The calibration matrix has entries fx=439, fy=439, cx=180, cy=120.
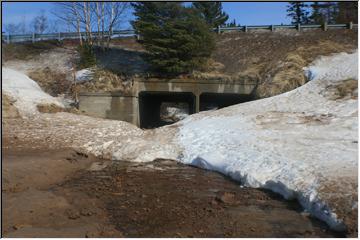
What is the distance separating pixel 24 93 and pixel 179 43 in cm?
853

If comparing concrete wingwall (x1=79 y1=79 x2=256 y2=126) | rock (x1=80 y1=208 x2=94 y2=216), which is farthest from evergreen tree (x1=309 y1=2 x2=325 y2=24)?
rock (x1=80 y1=208 x2=94 y2=216)

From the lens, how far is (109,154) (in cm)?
1499

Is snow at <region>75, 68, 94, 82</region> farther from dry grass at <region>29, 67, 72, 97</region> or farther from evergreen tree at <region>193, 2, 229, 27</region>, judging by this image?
evergreen tree at <region>193, 2, 229, 27</region>

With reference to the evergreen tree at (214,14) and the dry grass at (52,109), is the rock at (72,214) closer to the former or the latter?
the dry grass at (52,109)

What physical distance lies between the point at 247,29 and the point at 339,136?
20.3 metres

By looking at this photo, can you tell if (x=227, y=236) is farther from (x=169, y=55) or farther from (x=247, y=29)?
(x=247, y=29)

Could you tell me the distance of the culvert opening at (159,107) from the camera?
24.2 m

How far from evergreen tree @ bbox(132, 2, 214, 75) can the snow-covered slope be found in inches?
Answer: 198

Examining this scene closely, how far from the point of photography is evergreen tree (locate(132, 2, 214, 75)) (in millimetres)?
23734

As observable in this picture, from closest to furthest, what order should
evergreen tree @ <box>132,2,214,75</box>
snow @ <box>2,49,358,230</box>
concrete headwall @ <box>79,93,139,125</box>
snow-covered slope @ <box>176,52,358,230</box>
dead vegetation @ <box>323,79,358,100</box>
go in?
1. snow-covered slope @ <box>176,52,358,230</box>
2. snow @ <box>2,49,358,230</box>
3. dead vegetation @ <box>323,79,358,100</box>
4. concrete headwall @ <box>79,93,139,125</box>
5. evergreen tree @ <box>132,2,214,75</box>

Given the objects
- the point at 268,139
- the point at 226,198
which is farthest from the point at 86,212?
the point at 268,139

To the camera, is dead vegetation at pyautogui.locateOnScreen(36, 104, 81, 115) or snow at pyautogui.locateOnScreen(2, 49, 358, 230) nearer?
snow at pyautogui.locateOnScreen(2, 49, 358, 230)

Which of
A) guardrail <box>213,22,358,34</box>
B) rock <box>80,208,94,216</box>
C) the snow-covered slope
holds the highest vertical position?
guardrail <box>213,22,358,34</box>

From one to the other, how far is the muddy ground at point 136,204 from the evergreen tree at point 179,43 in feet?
38.6
